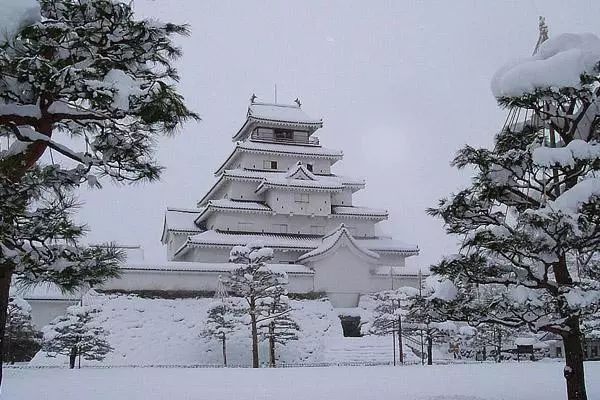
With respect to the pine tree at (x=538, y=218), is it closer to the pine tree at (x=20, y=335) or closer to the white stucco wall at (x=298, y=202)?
the pine tree at (x=20, y=335)

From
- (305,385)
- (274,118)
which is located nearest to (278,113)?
(274,118)

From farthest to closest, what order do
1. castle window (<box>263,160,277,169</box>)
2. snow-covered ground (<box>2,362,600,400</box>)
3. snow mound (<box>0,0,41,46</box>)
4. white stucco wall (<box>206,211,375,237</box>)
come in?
castle window (<box>263,160,277,169</box>)
white stucco wall (<box>206,211,375,237</box>)
snow-covered ground (<box>2,362,600,400</box>)
snow mound (<box>0,0,41,46</box>)

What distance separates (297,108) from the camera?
121ft

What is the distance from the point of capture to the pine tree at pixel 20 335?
19016 mm

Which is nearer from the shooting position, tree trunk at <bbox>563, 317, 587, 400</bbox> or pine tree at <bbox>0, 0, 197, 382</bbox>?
pine tree at <bbox>0, 0, 197, 382</bbox>

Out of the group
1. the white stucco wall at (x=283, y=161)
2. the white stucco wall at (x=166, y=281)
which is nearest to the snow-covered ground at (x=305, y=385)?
the white stucco wall at (x=166, y=281)

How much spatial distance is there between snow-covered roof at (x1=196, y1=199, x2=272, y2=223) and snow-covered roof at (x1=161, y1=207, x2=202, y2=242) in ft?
3.68

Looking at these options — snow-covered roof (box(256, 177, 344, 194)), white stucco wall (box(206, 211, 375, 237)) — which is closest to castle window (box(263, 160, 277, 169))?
snow-covered roof (box(256, 177, 344, 194))

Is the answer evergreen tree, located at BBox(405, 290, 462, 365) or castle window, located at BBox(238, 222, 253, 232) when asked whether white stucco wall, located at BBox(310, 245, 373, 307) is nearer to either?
castle window, located at BBox(238, 222, 253, 232)

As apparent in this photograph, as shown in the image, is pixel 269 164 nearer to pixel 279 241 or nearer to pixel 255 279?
pixel 279 241

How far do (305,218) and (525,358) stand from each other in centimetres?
1335

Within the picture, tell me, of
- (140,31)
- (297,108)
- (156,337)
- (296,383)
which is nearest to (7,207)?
(140,31)

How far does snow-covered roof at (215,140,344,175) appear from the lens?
32.2 metres

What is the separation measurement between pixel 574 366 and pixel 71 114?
21.4 feet
